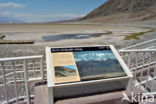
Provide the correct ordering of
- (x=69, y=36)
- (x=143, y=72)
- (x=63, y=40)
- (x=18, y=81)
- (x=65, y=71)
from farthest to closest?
(x=69, y=36) → (x=63, y=40) → (x=143, y=72) → (x=18, y=81) → (x=65, y=71)

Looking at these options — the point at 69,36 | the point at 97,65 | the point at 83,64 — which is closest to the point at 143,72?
A: the point at 97,65

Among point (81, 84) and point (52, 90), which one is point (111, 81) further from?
point (52, 90)

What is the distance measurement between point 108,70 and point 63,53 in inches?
36.2

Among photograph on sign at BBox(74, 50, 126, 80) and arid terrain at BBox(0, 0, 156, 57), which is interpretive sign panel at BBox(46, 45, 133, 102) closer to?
photograph on sign at BBox(74, 50, 126, 80)

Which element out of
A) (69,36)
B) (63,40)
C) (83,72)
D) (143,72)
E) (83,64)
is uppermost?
(69,36)

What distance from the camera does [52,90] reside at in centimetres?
228

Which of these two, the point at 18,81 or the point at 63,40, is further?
the point at 63,40

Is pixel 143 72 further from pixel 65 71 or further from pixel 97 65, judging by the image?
pixel 65 71

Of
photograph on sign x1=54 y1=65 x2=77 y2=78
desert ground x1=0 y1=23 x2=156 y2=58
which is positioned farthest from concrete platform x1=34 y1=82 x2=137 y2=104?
desert ground x1=0 y1=23 x2=156 y2=58

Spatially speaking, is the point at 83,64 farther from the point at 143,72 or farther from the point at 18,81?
the point at 143,72

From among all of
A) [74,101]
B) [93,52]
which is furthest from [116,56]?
[74,101]

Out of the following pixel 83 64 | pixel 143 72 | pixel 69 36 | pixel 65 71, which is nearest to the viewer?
pixel 65 71

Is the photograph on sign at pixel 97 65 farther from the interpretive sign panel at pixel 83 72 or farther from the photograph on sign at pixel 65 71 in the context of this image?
the photograph on sign at pixel 65 71

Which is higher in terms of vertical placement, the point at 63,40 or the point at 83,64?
the point at 63,40
